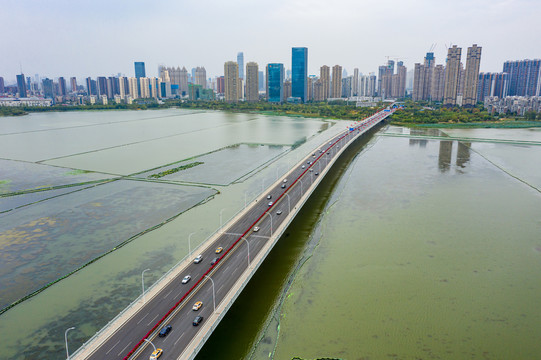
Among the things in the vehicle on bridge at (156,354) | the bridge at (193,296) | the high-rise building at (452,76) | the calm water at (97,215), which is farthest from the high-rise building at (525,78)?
the vehicle on bridge at (156,354)

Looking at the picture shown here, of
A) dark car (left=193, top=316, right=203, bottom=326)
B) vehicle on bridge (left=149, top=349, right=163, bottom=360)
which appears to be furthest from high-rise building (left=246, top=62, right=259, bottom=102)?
vehicle on bridge (left=149, top=349, right=163, bottom=360)

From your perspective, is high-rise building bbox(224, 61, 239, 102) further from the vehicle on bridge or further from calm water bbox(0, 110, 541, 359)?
the vehicle on bridge

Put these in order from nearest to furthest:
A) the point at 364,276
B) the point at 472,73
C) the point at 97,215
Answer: the point at 364,276
the point at 97,215
the point at 472,73

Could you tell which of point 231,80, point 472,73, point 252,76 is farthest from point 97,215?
point 252,76

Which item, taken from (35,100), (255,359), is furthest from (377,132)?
(35,100)

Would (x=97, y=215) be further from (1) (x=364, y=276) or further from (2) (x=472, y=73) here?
(2) (x=472, y=73)

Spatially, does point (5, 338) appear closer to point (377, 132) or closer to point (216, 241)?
point (216, 241)
